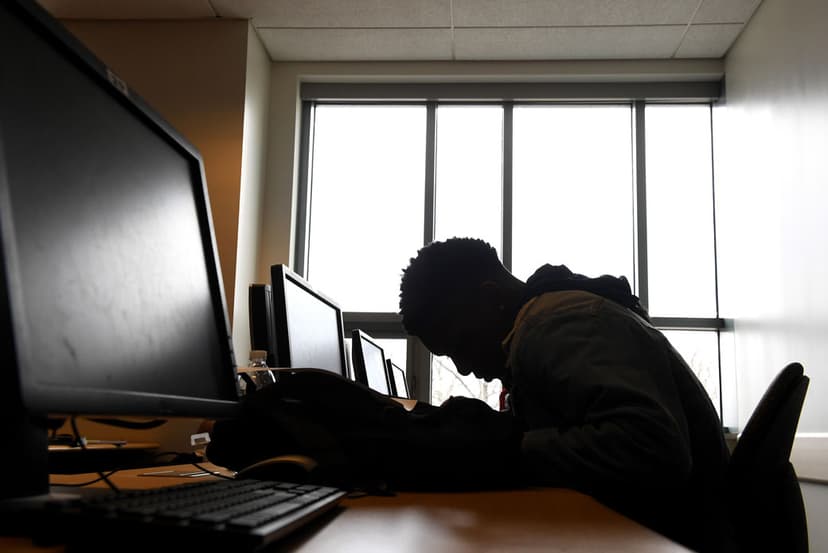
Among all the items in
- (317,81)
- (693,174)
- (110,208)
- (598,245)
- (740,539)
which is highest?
(317,81)

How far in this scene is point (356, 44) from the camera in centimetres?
480

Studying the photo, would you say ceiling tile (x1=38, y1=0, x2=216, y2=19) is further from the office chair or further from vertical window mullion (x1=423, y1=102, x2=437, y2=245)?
the office chair

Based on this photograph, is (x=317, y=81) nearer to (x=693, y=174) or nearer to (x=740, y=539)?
(x=693, y=174)

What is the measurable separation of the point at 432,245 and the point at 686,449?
719 millimetres

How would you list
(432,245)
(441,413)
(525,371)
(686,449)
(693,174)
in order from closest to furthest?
(441,413), (686,449), (525,371), (432,245), (693,174)

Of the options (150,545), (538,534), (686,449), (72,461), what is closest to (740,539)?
(686,449)

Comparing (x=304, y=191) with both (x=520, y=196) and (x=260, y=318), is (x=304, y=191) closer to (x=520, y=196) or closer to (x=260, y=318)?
(x=520, y=196)

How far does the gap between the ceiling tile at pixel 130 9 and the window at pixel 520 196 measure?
100cm

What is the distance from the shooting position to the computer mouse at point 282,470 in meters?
0.84

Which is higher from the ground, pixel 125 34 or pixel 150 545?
pixel 125 34

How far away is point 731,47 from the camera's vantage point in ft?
15.6

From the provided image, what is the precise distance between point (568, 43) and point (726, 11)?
2.97 ft

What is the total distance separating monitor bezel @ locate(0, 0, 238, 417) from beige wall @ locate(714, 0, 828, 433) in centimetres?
313

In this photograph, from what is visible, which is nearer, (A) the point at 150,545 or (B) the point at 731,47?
(A) the point at 150,545
